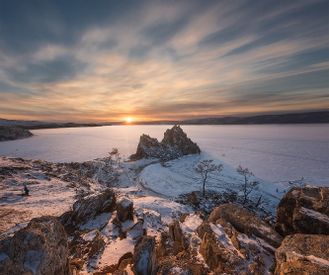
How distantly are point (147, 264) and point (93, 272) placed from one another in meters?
Answer: 3.31

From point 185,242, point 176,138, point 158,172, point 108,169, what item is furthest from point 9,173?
point 176,138

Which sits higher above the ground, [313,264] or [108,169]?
[313,264]

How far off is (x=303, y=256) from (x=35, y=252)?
10.6 m

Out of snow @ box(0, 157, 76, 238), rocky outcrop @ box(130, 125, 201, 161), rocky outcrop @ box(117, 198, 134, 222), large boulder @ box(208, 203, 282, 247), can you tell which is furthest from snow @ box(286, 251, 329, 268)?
rocky outcrop @ box(130, 125, 201, 161)

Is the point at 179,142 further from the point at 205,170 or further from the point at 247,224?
the point at 247,224

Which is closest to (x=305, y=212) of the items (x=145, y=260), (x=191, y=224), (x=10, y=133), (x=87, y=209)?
(x=191, y=224)

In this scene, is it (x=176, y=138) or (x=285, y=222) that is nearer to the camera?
(x=285, y=222)

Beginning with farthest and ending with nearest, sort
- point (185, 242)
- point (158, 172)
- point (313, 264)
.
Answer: point (158, 172), point (185, 242), point (313, 264)

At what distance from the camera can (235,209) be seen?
16.4 meters

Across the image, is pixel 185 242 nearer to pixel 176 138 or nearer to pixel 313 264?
pixel 313 264

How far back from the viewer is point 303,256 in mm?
9289

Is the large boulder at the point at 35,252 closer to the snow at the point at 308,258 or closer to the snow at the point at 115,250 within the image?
the snow at the point at 115,250

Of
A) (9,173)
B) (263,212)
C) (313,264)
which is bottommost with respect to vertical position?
(263,212)

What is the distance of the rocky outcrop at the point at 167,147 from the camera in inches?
3056
